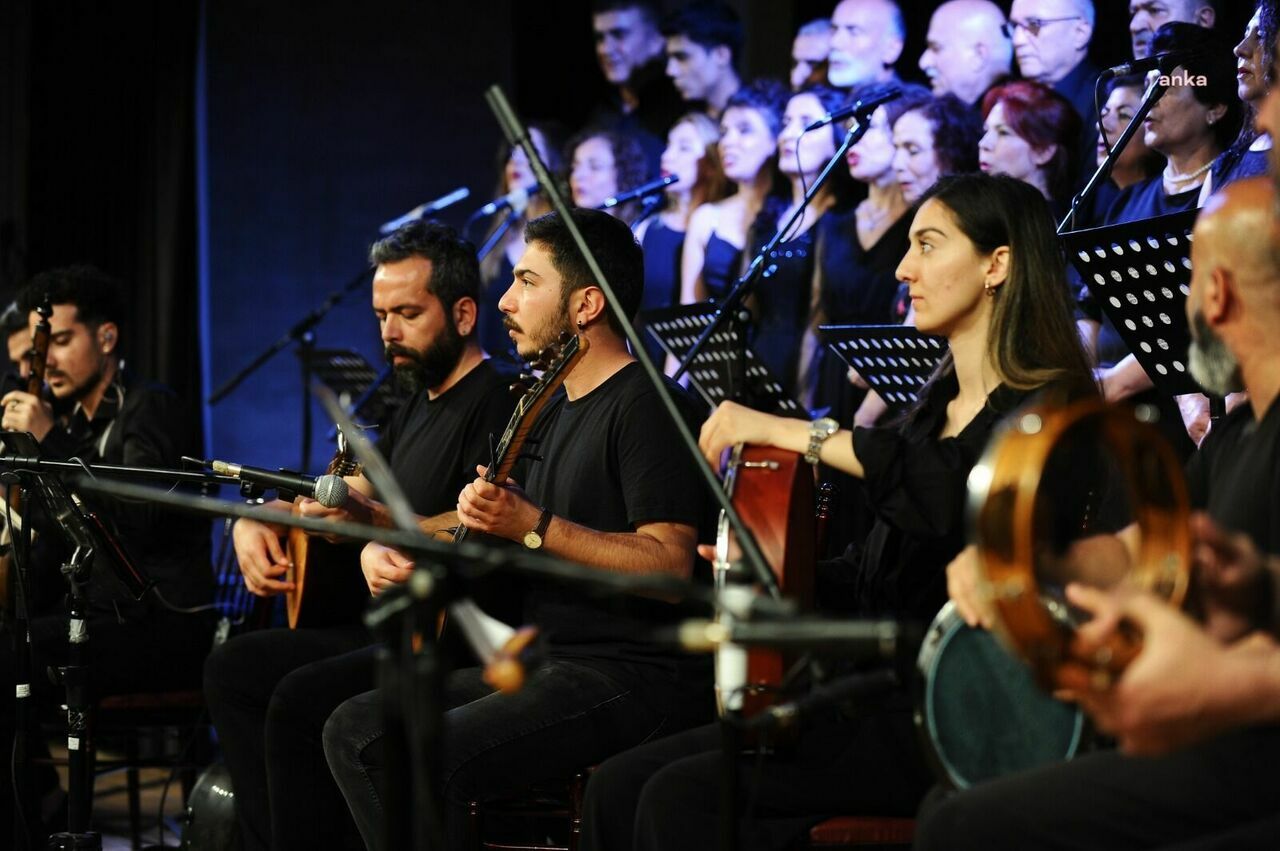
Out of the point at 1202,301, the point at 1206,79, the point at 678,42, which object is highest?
the point at 678,42

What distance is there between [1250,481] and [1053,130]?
3.16m

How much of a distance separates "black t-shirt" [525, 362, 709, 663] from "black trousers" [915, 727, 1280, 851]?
4.01 feet

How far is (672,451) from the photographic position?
329 centimetres

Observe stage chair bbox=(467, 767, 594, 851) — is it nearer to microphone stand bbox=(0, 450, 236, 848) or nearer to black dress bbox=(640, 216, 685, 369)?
microphone stand bbox=(0, 450, 236, 848)

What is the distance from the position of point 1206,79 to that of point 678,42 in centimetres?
340

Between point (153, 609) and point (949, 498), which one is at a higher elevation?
point (949, 498)

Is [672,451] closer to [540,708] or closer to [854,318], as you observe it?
[540,708]

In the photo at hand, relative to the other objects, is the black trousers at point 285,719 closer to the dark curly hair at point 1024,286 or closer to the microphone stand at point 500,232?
the dark curly hair at point 1024,286

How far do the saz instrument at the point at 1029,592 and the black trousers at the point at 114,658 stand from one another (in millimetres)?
2840

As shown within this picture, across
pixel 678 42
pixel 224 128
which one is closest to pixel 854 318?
pixel 678 42

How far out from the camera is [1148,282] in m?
3.09

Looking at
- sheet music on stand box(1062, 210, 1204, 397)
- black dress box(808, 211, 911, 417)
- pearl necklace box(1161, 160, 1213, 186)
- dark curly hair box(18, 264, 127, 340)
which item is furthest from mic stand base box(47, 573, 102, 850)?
pearl necklace box(1161, 160, 1213, 186)

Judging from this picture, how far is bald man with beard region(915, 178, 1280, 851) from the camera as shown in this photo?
179cm

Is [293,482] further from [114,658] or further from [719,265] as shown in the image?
[719,265]
